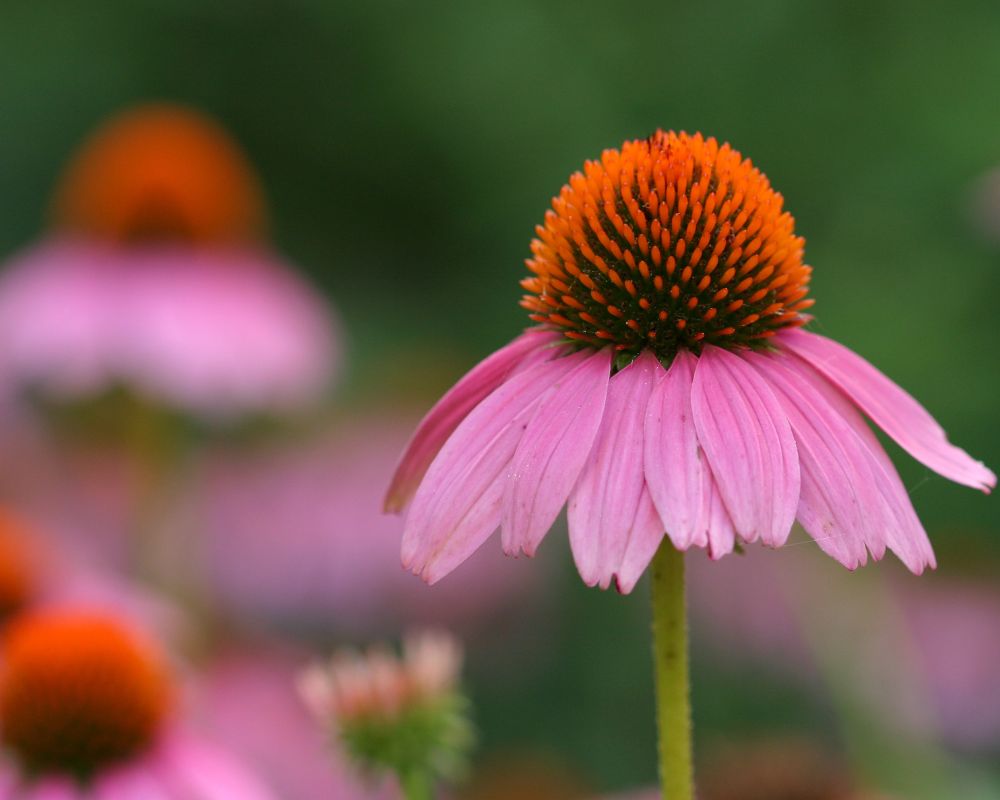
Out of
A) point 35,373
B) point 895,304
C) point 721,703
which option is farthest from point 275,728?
point 895,304

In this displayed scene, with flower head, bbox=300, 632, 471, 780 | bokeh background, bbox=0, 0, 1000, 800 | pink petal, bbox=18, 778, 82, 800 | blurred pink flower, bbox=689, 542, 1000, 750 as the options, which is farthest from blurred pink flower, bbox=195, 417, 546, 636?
flower head, bbox=300, 632, 471, 780

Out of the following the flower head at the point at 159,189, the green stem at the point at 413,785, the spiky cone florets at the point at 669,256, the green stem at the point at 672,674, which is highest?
the flower head at the point at 159,189

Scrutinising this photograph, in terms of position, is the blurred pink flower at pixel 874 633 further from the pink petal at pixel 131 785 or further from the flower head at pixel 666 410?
the flower head at pixel 666 410

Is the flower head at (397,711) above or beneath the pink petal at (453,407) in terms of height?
beneath

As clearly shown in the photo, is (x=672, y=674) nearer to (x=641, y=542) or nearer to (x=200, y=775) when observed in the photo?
(x=641, y=542)

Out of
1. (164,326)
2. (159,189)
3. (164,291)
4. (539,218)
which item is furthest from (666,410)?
(539,218)

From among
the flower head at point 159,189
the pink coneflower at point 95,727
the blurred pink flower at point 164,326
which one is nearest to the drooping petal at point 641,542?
the pink coneflower at point 95,727
